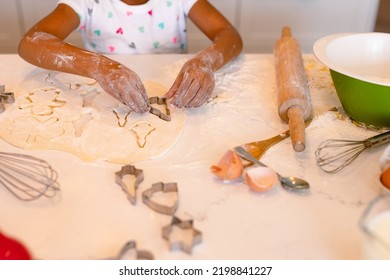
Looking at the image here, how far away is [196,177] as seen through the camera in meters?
0.75

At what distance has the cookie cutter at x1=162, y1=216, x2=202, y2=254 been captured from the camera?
0.60 metres

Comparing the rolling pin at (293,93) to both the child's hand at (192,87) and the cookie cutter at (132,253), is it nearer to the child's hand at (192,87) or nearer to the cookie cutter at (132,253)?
the child's hand at (192,87)

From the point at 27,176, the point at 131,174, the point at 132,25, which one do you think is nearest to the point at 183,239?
the point at 131,174

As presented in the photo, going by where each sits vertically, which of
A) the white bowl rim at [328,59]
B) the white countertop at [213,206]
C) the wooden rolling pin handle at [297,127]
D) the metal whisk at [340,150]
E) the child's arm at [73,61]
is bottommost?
the white countertop at [213,206]

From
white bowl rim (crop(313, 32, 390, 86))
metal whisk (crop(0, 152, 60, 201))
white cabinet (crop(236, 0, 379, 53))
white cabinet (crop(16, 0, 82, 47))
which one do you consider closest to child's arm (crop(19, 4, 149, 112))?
metal whisk (crop(0, 152, 60, 201))

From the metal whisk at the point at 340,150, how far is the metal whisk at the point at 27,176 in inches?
17.3

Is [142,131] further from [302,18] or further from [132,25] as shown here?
[302,18]

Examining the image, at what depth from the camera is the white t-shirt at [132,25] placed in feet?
4.27

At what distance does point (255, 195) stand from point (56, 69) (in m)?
0.57

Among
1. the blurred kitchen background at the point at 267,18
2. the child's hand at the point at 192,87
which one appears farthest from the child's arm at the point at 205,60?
the blurred kitchen background at the point at 267,18

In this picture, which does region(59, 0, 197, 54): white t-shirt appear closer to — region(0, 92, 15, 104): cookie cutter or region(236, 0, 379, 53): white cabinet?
region(0, 92, 15, 104): cookie cutter

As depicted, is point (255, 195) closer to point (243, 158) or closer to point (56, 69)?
point (243, 158)
